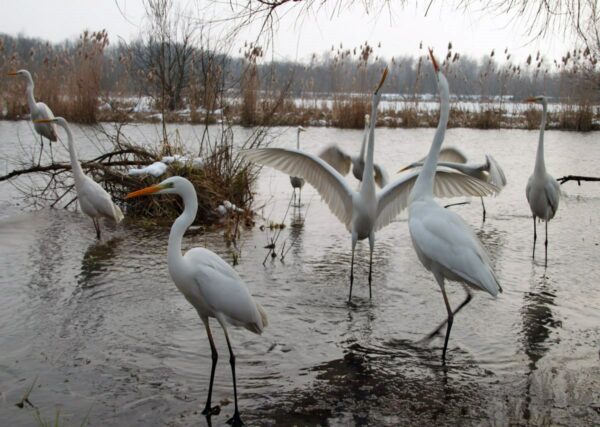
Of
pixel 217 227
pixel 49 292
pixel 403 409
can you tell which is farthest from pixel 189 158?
pixel 403 409

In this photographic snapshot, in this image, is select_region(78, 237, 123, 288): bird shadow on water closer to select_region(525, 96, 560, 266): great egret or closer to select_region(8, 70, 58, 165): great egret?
select_region(525, 96, 560, 266): great egret

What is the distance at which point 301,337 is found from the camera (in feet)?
14.5

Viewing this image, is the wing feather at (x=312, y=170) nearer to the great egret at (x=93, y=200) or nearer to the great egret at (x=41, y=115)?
the great egret at (x=93, y=200)

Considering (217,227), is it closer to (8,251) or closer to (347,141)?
(8,251)

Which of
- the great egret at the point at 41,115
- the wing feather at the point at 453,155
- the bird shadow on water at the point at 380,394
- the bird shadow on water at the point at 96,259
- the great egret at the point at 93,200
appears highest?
the great egret at the point at 41,115

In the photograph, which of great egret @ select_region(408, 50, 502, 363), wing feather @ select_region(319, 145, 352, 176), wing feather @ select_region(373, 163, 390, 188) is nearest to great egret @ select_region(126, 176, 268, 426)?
great egret @ select_region(408, 50, 502, 363)

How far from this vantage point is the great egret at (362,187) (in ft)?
18.4

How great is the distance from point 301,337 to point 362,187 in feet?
5.59

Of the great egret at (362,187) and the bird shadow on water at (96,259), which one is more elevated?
the great egret at (362,187)

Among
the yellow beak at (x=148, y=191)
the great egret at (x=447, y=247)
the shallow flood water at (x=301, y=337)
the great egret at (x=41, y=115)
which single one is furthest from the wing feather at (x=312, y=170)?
the great egret at (x=41, y=115)

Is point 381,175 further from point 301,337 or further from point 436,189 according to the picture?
point 301,337

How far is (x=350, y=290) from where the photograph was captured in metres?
5.26

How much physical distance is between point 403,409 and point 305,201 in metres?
6.65

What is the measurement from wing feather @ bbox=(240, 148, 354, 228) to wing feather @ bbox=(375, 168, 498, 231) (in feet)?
1.08
